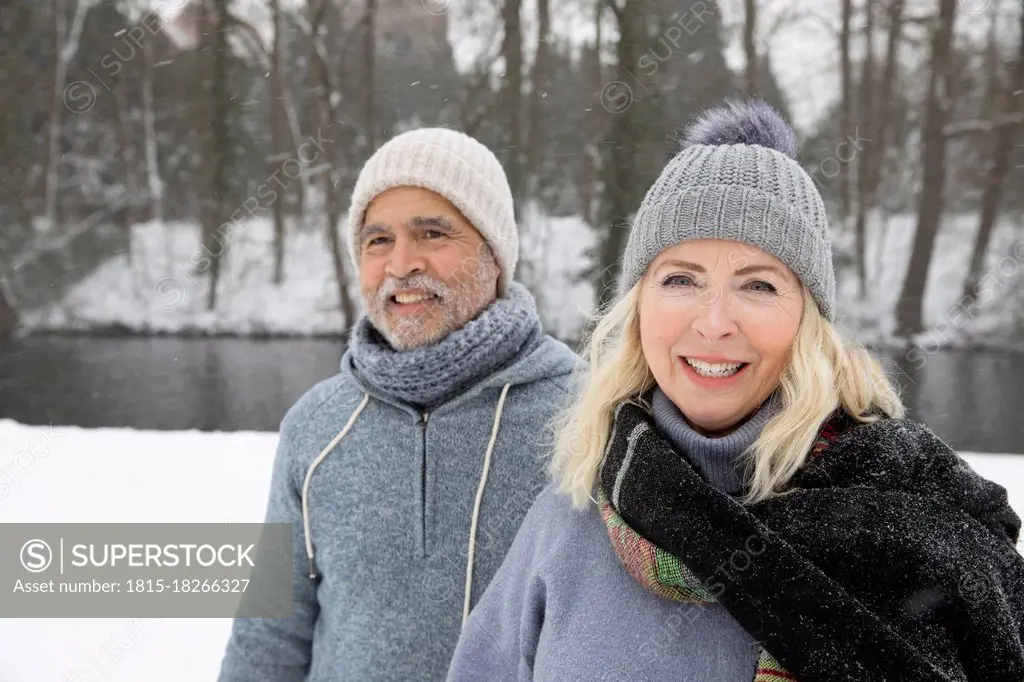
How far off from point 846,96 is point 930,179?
651 millimetres

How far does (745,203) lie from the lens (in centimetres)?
106

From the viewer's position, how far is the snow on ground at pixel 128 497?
3418 mm

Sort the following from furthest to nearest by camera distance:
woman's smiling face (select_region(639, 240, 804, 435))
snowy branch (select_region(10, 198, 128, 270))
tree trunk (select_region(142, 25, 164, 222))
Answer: snowy branch (select_region(10, 198, 128, 270)) < tree trunk (select_region(142, 25, 164, 222)) < woman's smiling face (select_region(639, 240, 804, 435))

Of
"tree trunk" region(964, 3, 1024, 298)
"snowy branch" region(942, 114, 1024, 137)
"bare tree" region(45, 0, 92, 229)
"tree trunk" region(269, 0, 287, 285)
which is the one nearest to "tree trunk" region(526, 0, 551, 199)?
"tree trunk" region(269, 0, 287, 285)

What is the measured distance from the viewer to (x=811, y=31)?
14.0ft

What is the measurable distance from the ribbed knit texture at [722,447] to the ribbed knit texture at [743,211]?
201 mm

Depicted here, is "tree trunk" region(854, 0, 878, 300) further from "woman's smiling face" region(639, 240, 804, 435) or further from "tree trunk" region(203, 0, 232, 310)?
"tree trunk" region(203, 0, 232, 310)

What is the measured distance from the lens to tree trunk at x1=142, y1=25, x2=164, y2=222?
4875 mm

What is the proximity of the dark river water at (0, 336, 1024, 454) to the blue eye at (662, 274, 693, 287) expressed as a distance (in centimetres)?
386

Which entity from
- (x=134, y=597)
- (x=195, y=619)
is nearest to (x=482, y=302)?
(x=195, y=619)

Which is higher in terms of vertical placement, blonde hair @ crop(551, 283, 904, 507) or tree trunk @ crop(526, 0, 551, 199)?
tree trunk @ crop(526, 0, 551, 199)

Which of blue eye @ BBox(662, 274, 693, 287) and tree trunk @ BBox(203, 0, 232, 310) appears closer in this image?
blue eye @ BBox(662, 274, 693, 287)

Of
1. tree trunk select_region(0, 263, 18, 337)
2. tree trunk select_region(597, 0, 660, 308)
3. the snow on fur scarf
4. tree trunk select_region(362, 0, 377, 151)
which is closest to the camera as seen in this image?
the snow on fur scarf

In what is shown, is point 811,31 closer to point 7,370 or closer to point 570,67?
point 570,67
